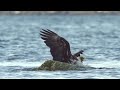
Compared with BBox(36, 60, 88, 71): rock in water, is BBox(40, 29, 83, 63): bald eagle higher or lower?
higher

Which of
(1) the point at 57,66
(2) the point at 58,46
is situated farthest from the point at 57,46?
(1) the point at 57,66

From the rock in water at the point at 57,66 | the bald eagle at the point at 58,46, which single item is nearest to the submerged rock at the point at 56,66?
the rock in water at the point at 57,66

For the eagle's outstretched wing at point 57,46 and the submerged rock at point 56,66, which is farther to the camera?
the submerged rock at point 56,66

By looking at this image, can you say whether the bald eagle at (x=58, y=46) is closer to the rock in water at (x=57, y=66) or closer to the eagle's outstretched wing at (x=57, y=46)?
the eagle's outstretched wing at (x=57, y=46)

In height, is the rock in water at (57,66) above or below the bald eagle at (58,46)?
below

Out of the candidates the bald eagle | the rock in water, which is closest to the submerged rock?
the rock in water

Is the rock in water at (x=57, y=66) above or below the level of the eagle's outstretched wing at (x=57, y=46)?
below

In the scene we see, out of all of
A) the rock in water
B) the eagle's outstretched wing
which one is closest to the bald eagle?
the eagle's outstretched wing

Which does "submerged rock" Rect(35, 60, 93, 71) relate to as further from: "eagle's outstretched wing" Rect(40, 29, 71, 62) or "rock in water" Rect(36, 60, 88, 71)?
"eagle's outstretched wing" Rect(40, 29, 71, 62)

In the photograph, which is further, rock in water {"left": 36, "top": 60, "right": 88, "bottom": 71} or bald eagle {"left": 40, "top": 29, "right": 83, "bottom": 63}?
rock in water {"left": 36, "top": 60, "right": 88, "bottom": 71}

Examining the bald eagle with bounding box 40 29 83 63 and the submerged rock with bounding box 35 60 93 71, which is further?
the submerged rock with bounding box 35 60 93 71

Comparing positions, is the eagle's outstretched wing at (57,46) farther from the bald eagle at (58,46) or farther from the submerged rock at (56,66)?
the submerged rock at (56,66)
